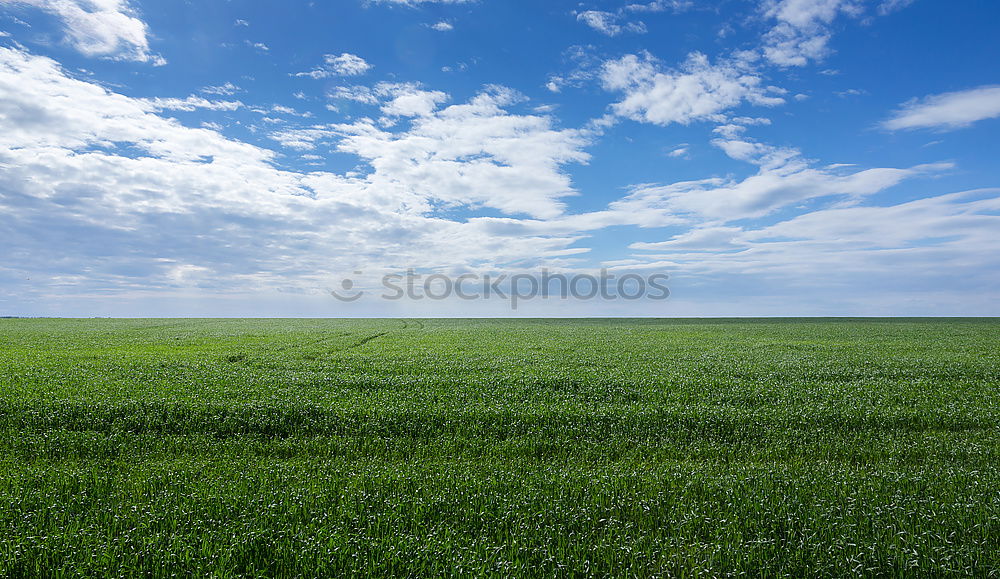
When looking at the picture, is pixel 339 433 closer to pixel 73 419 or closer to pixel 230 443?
pixel 230 443

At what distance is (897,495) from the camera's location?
8.99 meters

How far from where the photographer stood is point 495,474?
10180mm

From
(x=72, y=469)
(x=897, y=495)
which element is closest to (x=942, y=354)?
(x=897, y=495)

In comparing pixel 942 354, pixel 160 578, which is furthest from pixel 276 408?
pixel 942 354

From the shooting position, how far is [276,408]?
599 inches

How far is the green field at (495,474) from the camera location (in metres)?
7.09

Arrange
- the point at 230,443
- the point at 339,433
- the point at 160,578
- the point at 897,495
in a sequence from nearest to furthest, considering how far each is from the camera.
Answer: the point at 160,578
the point at 897,495
the point at 230,443
the point at 339,433

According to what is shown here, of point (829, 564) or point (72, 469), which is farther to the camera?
point (72, 469)

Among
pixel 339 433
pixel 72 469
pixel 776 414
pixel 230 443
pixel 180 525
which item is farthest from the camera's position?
pixel 776 414

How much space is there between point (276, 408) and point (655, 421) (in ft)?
35.6

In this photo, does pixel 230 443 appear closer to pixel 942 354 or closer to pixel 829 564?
pixel 829 564

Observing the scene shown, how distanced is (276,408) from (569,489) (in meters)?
9.70

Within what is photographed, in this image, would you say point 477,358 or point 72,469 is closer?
point 72,469

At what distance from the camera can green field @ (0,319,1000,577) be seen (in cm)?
709
